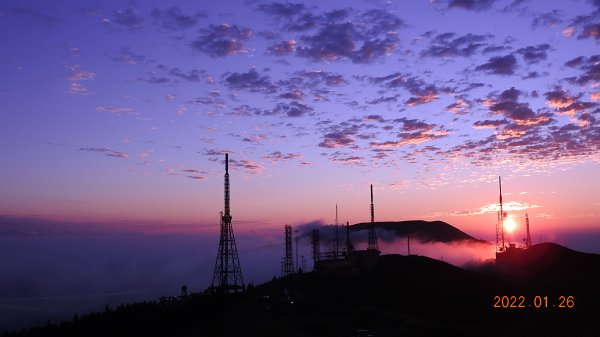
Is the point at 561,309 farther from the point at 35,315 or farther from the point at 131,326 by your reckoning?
the point at 35,315

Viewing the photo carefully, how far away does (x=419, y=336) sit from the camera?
36031mm

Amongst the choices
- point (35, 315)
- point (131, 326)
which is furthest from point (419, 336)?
point (35, 315)

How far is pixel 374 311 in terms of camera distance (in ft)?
161

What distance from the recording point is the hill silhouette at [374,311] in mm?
37125

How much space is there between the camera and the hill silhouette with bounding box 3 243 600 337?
122 feet

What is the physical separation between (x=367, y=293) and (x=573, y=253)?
3215 inches
